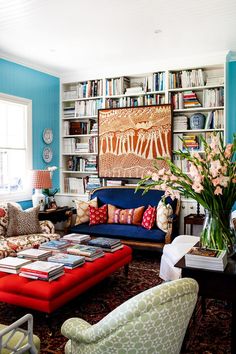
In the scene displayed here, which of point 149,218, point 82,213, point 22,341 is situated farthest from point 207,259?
point 82,213

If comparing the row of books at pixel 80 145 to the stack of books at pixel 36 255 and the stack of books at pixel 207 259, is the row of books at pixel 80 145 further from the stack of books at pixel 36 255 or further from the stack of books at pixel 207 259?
the stack of books at pixel 207 259

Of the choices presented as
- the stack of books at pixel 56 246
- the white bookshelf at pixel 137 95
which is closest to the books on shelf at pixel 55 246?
the stack of books at pixel 56 246

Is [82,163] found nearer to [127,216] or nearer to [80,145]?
[80,145]

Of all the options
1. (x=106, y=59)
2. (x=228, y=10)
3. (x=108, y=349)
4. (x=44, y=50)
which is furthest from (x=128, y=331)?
(x=106, y=59)

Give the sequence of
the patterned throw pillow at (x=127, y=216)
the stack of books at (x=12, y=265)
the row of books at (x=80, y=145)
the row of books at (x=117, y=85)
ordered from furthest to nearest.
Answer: the row of books at (x=80, y=145) → the row of books at (x=117, y=85) → the patterned throw pillow at (x=127, y=216) → the stack of books at (x=12, y=265)

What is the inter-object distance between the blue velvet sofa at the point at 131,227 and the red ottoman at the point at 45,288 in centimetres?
160

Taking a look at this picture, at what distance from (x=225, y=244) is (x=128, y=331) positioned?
1.05m

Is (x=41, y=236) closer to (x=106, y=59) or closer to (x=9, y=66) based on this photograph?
(x=9, y=66)

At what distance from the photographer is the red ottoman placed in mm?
2693

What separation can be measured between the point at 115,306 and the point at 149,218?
189 centimetres

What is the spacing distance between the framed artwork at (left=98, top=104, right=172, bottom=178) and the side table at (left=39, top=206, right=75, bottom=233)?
929mm

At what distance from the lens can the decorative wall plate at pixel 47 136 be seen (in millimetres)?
6146

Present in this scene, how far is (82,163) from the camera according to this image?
6.43m

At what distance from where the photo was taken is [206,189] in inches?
87.0
